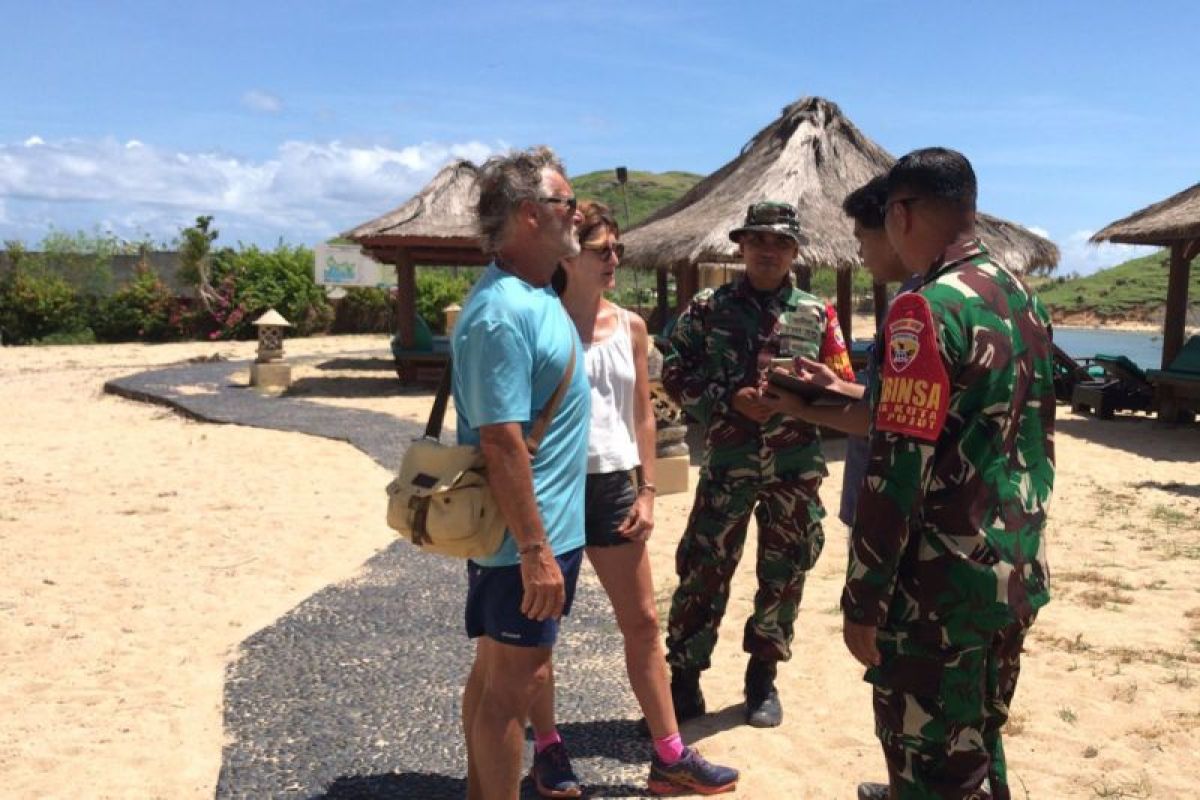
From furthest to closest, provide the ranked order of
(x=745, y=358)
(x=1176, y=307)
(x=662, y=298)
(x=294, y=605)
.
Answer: (x=662, y=298) < (x=1176, y=307) < (x=294, y=605) < (x=745, y=358)

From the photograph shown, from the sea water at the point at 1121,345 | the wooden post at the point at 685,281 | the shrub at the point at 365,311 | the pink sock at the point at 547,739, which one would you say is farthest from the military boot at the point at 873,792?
the shrub at the point at 365,311

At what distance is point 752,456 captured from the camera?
142 inches

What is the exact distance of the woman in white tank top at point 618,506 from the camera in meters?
3.11

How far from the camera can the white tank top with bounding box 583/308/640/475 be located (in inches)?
122

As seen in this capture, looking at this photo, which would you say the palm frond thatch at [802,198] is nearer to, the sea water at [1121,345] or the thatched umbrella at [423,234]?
the thatched umbrella at [423,234]

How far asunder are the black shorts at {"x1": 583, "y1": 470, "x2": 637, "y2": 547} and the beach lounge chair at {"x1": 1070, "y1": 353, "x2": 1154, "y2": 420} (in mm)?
12337

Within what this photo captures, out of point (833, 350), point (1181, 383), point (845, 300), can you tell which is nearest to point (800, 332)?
point (833, 350)

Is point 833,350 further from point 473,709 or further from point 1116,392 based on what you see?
point 1116,392

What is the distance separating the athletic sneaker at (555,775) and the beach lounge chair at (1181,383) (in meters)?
11.6

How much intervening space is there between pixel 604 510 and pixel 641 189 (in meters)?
130

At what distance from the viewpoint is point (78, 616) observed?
5.30m

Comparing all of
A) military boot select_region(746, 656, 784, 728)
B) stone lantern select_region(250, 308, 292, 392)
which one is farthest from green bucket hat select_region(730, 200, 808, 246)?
stone lantern select_region(250, 308, 292, 392)

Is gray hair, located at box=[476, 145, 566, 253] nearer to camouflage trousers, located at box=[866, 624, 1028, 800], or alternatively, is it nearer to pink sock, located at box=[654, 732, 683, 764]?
camouflage trousers, located at box=[866, 624, 1028, 800]

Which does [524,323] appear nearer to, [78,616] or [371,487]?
[78,616]
